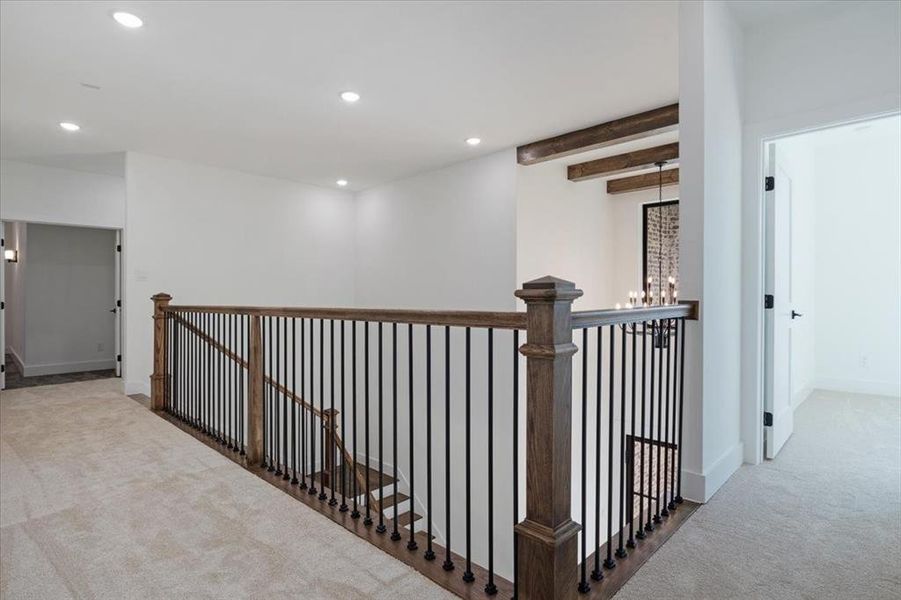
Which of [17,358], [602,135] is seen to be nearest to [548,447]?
[602,135]

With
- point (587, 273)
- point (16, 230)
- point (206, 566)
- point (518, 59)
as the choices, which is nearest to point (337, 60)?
point (518, 59)

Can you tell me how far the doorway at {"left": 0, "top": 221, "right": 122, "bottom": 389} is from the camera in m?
6.54

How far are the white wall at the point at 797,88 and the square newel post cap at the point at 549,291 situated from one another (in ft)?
6.10

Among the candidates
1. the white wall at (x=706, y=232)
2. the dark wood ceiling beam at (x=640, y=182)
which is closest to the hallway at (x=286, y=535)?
the white wall at (x=706, y=232)

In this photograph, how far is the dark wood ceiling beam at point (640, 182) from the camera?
5898 mm

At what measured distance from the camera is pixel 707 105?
2.29 m

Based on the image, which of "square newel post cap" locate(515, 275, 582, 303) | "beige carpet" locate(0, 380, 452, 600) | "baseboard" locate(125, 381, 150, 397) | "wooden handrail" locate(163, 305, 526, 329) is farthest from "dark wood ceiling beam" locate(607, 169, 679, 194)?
"baseboard" locate(125, 381, 150, 397)

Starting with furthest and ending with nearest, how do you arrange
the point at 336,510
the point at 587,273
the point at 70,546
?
1. the point at 587,273
2. the point at 336,510
3. the point at 70,546

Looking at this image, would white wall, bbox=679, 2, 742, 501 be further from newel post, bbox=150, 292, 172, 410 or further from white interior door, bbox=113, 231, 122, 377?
white interior door, bbox=113, 231, 122, 377

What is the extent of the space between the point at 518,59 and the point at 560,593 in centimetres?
305

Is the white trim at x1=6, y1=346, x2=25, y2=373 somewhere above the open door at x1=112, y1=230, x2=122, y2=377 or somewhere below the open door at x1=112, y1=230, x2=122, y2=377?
below

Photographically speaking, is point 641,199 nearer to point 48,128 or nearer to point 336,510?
point 336,510

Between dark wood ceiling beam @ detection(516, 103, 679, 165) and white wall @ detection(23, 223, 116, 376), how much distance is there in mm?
6386

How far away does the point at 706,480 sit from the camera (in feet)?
7.30
